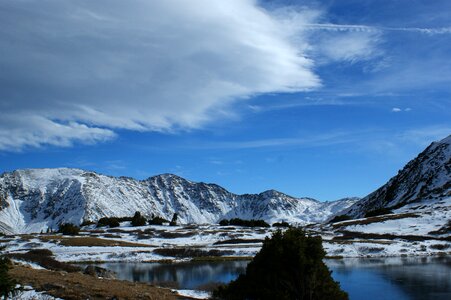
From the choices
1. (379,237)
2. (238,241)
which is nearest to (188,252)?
(238,241)

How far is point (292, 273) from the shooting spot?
966 inches

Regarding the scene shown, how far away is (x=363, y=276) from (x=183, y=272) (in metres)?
23.8

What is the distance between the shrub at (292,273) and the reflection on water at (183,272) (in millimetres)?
23488

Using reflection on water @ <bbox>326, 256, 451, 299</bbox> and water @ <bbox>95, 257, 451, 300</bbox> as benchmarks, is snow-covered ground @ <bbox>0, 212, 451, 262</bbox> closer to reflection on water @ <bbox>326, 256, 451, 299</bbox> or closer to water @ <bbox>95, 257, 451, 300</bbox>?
water @ <bbox>95, 257, 451, 300</bbox>

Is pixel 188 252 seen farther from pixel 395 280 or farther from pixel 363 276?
pixel 395 280

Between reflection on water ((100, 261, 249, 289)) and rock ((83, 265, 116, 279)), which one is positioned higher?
rock ((83, 265, 116, 279))

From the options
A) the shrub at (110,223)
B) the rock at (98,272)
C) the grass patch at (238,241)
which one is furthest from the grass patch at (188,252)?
the shrub at (110,223)

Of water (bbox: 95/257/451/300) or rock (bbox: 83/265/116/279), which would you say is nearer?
water (bbox: 95/257/451/300)

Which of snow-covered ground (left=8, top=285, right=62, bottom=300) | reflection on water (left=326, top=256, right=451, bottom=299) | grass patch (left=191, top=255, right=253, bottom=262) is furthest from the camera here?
grass patch (left=191, top=255, right=253, bottom=262)

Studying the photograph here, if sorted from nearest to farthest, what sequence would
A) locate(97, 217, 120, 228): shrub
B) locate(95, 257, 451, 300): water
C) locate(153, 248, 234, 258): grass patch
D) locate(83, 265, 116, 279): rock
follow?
locate(95, 257, 451, 300): water
locate(83, 265, 116, 279): rock
locate(153, 248, 234, 258): grass patch
locate(97, 217, 120, 228): shrub

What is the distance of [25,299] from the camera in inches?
901

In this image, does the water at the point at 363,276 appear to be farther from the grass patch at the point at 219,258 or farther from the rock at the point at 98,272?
the rock at the point at 98,272

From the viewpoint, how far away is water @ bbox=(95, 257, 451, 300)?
3978cm

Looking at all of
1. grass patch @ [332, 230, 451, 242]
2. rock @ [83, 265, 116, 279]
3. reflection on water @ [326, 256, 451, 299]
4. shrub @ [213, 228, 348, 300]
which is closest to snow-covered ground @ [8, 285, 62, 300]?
shrub @ [213, 228, 348, 300]
